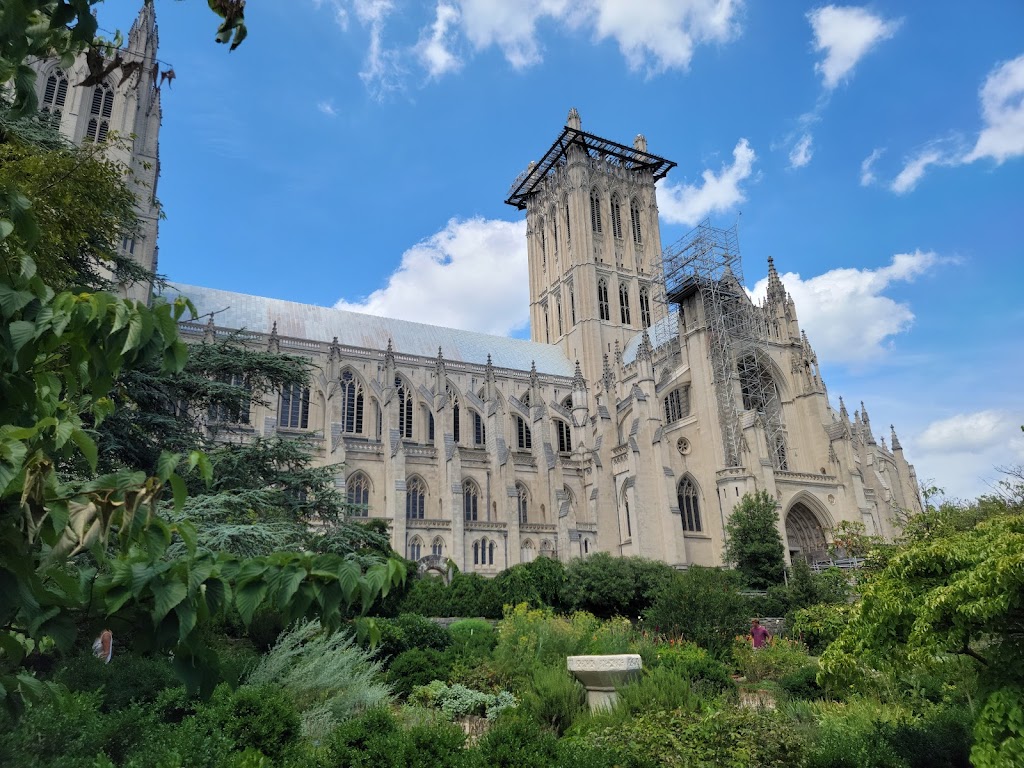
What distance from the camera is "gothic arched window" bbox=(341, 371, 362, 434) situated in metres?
41.2

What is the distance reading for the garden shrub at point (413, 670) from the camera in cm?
1175

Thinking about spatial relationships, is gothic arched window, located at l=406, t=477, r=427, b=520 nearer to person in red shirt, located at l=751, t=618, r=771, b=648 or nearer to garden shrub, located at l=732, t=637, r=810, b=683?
person in red shirt, located at l=751, t=618, r=771, b=648

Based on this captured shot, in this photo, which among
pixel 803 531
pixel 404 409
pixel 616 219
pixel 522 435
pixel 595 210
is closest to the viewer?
pixel 803 531

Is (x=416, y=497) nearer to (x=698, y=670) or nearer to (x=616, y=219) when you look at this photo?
(x=698, y=670)

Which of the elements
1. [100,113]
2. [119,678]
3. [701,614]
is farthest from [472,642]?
[100,113]

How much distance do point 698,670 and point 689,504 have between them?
2765 cm

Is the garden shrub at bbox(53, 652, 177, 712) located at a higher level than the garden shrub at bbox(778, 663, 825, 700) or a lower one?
higher

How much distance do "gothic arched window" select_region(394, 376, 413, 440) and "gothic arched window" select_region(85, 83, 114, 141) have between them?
20.0 m

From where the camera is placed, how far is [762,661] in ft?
49.5

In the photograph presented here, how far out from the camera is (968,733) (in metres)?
8.18

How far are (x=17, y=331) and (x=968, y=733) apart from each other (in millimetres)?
10003

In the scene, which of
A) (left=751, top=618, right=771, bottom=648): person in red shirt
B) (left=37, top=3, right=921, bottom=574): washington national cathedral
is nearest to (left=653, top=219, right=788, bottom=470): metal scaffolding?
(left=37, top=3, right=921, bottom=574): washington national cathedral

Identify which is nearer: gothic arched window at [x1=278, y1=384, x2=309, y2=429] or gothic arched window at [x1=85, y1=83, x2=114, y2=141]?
gothic arched window at [x1=85, y1=83, x2=114, y2=141]

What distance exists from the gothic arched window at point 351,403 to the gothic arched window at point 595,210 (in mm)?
23404
